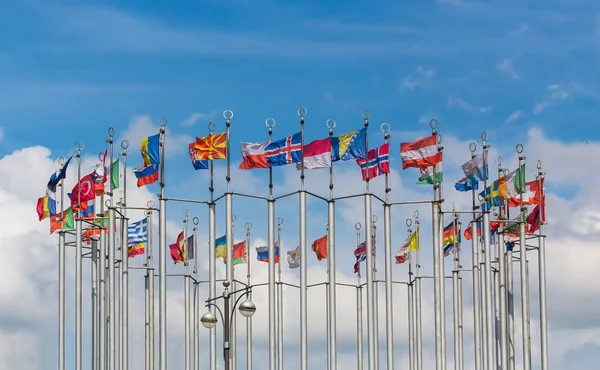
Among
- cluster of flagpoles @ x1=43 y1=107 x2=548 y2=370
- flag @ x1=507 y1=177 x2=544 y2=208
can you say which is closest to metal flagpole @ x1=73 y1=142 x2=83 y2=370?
cluster of flagpoles @ x1=43 y1=107 x2=548 y2=370

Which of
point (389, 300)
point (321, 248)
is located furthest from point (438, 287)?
point (321, 248)

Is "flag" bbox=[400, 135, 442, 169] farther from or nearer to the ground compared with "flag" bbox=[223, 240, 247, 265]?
farther from the ground

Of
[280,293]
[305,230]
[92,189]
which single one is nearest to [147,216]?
[92,189]

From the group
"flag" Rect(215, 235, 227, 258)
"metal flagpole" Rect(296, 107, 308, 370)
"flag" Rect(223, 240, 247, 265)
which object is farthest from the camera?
"flag" Rect(223, 240, 247, 265)

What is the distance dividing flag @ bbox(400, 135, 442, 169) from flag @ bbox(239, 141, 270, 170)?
6.02m

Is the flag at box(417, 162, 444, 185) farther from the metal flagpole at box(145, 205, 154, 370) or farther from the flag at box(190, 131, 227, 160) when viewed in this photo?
the metal flagpole at box(145, 205, 154, 370)

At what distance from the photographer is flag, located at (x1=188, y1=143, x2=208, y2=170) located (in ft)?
172

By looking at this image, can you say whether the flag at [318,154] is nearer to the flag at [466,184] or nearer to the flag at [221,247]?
the flag at [466,184]

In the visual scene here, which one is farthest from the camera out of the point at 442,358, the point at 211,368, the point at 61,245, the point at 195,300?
the point at 195,300

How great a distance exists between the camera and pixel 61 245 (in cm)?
5872

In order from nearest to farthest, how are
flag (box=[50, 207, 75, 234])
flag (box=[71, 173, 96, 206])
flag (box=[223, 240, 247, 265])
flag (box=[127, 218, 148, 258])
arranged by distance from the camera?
1. flag (box=[71, 173, 96, 206])
2. flag (box=[127, 218, 148, 258])
3. flag (box=[50, 207, 75, 234])
4. flag (box=[223, 240, 247, 265])

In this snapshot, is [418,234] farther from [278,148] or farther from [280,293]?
[278,148]

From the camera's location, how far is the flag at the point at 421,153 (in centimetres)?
5222

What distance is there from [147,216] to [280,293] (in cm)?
768
